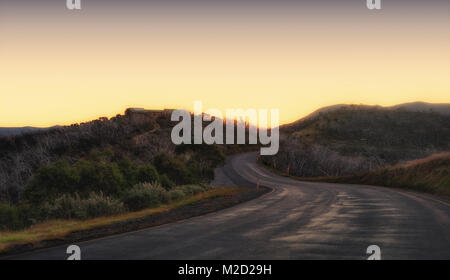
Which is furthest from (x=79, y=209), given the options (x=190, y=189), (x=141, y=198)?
(x=190, y=189)

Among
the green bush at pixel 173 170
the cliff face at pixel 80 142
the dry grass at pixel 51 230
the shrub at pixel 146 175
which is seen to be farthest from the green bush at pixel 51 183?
the cliff face at pixel 80 142

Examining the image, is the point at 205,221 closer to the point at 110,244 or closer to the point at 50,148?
the point at 110,244

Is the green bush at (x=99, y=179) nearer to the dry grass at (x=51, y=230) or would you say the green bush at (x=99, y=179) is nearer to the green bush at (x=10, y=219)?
the dry grass at (x=51, y=230)

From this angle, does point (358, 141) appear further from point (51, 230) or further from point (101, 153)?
point (51, 230)

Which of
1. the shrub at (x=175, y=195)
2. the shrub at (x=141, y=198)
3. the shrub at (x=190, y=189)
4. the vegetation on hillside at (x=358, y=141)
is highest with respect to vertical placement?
the shrub at (x=141, y=198)

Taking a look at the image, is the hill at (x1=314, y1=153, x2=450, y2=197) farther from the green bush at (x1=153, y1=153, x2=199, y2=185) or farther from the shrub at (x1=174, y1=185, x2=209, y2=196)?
the green bush at (x1=153, y1=153, x2=199, y2=185)

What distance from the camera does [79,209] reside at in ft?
51.1

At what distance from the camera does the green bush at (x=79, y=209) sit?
1556 cm

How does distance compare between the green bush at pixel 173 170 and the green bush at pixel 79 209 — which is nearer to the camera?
the green bush at pixel 79 209

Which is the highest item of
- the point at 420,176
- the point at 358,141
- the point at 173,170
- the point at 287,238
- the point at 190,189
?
the point at 287,238

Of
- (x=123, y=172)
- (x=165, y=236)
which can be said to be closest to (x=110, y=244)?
(x=165, y=236)

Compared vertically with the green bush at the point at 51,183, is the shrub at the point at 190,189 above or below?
below

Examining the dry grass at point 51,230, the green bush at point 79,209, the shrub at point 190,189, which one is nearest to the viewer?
the dry grass at point 51,230

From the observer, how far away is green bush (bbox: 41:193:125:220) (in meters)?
15.6
